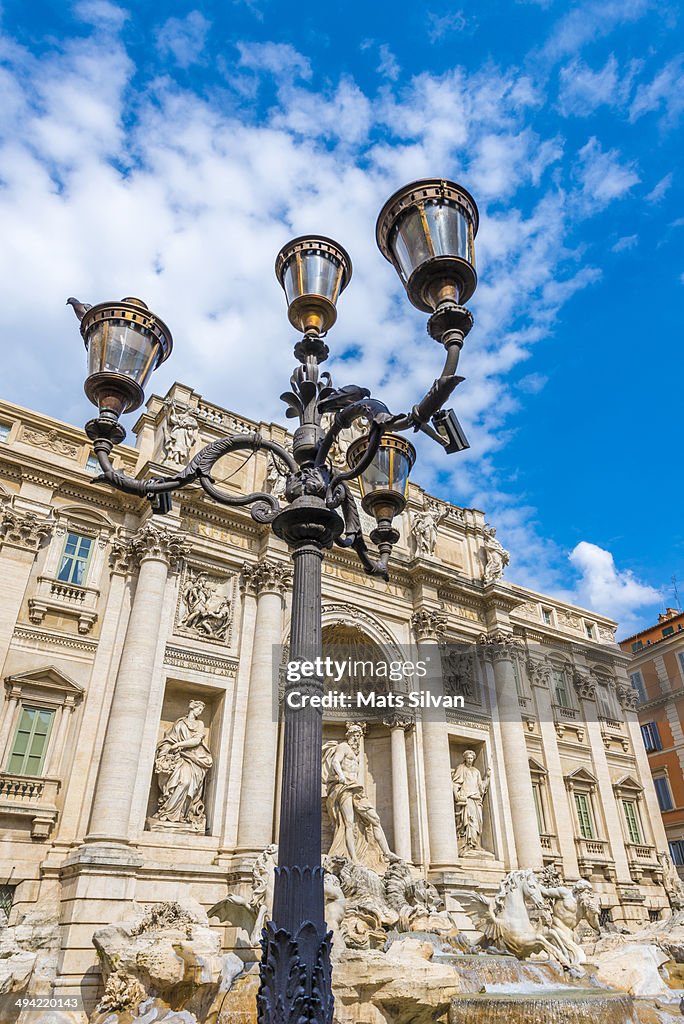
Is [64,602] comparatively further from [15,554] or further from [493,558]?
[493,558]

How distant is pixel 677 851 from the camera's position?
27.4 metres

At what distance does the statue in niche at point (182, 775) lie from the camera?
14.5 metres

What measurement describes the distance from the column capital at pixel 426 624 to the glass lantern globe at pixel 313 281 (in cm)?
1449

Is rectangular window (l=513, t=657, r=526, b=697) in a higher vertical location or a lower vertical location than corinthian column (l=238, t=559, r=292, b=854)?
higher

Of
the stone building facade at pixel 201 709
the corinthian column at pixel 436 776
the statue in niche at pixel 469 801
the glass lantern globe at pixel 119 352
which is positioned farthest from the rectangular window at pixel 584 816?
the glass lantern globe at pixel 119 352

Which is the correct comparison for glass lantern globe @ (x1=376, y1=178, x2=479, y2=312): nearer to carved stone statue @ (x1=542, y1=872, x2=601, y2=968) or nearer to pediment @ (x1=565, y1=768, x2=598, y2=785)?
carved stone statue @ (x1=542, y1=872, x2=601, y2=968)

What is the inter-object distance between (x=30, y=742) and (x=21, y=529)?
4381mm

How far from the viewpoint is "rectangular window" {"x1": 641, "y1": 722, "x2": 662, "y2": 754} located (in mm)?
29344

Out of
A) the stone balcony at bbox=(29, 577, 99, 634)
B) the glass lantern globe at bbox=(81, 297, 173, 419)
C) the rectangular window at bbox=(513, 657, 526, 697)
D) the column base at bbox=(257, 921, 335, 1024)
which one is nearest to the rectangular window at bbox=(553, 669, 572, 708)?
the rectangular window at bbox=(513, 657, 526, 697)

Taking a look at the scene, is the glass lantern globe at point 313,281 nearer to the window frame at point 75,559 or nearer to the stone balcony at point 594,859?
the window frame at point 75,559

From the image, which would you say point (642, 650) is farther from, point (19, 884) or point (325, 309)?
point (325, 309)

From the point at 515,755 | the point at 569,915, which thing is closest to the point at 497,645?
the point at 515,755

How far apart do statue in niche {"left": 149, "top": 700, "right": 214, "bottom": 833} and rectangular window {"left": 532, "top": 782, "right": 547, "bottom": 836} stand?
11025 mm

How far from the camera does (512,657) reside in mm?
22047
